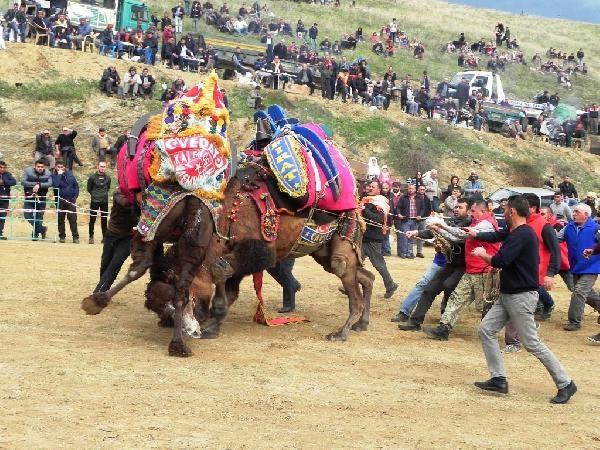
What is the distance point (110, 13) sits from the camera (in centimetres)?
3806

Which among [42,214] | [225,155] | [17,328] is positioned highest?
[225,155]

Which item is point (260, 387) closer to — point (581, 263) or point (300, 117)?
point (581, 263)

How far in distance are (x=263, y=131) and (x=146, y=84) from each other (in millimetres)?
18893

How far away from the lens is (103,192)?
64.7 ft

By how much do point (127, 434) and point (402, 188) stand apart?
68.4 ft

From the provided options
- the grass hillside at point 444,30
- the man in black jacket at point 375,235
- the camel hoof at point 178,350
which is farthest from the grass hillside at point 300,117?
the camel hoof at point 178,350

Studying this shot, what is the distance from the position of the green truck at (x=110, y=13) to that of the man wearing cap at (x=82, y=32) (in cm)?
260

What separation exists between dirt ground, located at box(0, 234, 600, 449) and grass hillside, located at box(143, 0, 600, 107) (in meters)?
32.9

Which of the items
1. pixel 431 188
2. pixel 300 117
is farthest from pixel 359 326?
pixel 300 117

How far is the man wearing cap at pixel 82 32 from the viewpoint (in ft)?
108

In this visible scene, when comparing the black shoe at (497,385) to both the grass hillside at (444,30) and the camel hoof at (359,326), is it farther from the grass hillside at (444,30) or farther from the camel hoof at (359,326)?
the grass hillside at (444,30)

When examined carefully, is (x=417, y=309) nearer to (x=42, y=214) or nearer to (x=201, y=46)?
(x=42, y=214)

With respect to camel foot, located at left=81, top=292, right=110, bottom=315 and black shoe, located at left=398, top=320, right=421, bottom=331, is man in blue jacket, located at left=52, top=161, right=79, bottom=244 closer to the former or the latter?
black shoe, located at left=398, top=320, right=421, bottom=331

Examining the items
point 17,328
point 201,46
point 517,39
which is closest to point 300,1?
point 517,39
